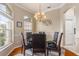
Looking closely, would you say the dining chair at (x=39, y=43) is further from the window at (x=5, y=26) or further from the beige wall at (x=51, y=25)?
the window at (x=5, y=26)

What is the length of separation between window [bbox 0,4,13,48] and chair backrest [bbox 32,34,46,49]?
36 cm

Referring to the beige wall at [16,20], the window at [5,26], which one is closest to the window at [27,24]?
the beige wall at [16,20]

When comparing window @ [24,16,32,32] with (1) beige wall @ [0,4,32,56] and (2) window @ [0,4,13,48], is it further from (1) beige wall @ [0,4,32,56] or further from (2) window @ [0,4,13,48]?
(2) window @ [0,4,13,48]

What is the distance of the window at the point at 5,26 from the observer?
1407 mm

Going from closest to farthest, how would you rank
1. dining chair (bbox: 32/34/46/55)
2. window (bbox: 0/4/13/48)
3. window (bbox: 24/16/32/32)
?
1. window (bbox: 0/4/13/48)
2. window (bbox: 24/16/32/32)
3. dining chair (bbox: 32/34/46/55)

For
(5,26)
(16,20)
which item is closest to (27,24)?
(16,20)

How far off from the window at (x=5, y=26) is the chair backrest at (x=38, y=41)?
0.36 meters

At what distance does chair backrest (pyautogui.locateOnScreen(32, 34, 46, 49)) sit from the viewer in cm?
170

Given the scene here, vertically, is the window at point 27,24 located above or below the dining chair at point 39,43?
above

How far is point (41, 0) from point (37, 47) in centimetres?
81

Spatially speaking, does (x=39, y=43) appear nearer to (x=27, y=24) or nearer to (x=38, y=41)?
(x=38, y=41)

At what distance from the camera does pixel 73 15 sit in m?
1.66

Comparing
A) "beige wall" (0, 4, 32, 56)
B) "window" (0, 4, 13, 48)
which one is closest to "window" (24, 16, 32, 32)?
"beige wall" (0, 4, 32, 56)

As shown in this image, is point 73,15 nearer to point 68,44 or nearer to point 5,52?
point 68,44
